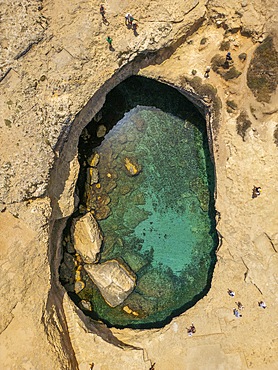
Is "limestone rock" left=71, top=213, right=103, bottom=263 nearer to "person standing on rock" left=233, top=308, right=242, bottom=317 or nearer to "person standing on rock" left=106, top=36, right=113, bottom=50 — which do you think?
"person standing on rock" left=233, top=308, right=242, bottom=317

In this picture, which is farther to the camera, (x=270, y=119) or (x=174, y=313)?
(x=174, y=313)

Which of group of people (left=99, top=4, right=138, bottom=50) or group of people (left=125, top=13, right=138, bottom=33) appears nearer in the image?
group of people (left=99, top=4, right=138, bottom=50)

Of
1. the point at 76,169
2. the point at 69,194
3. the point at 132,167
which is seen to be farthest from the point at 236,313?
the point at 76,169

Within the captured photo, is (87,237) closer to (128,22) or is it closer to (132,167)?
(132,167)

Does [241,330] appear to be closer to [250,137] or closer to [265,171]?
[265,171]

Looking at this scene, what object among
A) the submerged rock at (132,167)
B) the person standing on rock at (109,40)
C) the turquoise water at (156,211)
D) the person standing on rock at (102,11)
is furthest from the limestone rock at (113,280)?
the person standing on rock at (102,11)

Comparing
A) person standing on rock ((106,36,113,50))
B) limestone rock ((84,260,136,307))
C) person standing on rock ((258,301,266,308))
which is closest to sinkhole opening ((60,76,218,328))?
limestone rock ((84,260,136,307))

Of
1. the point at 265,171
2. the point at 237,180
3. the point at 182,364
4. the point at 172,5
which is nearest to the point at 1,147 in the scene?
the point at 172,5
